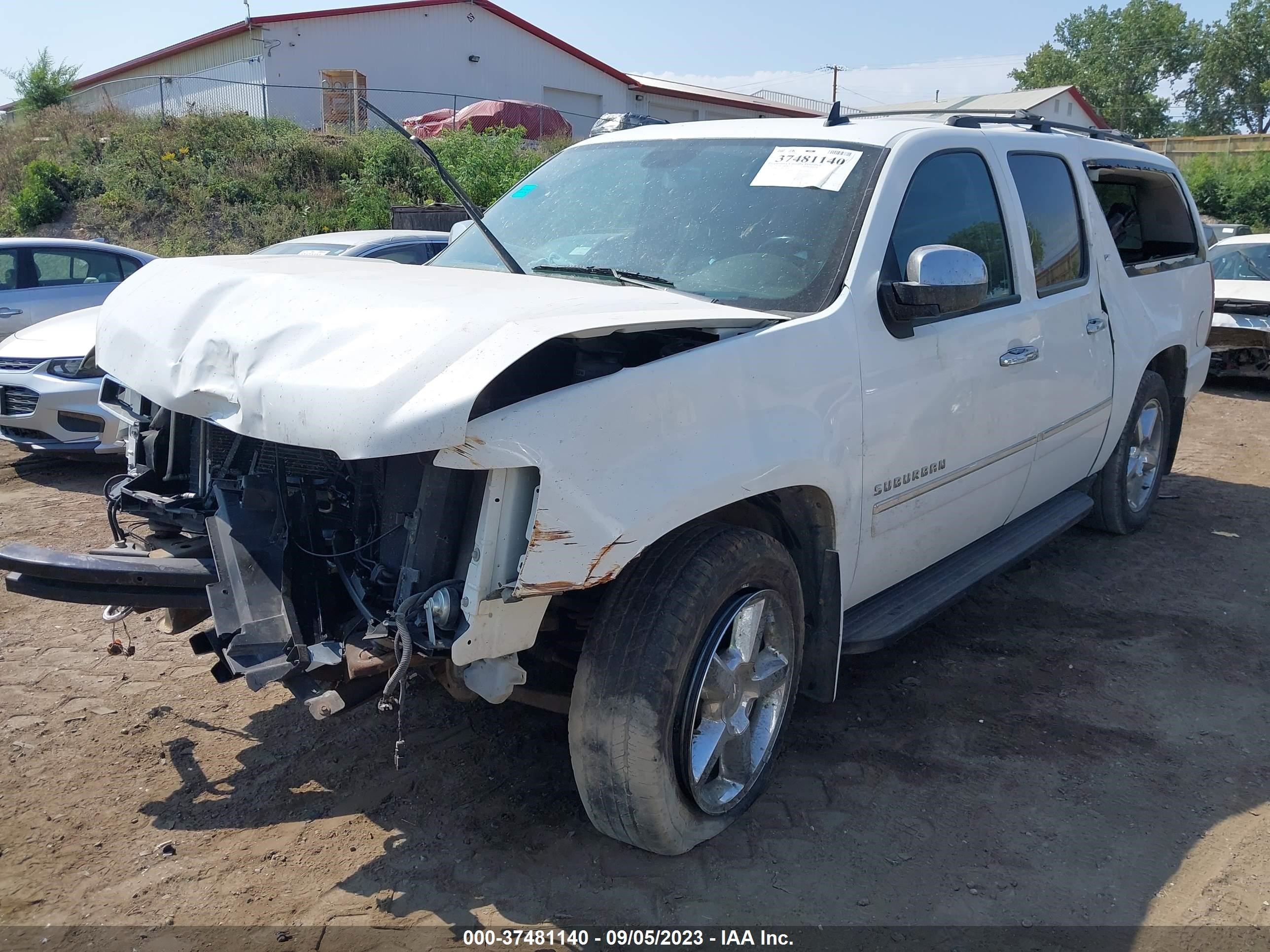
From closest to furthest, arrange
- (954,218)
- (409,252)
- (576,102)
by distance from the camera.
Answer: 1. (954,218)
2. (409,252)
3. (576,102)

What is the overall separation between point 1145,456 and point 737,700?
4038 mm

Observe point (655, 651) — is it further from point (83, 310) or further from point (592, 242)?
point (83, 310)

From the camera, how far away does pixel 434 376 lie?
7.37 ft

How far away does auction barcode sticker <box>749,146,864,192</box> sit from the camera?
3482 millimetres

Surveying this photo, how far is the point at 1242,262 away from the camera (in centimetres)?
1150

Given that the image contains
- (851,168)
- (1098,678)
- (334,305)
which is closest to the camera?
(334,305)

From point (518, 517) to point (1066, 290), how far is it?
3112mm

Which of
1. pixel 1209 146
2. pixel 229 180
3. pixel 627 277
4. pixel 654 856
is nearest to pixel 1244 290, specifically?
pixel 627 277

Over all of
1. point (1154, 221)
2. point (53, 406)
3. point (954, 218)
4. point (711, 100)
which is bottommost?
point (53, 406)

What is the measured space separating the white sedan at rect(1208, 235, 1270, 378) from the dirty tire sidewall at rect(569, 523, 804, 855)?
31.8ft

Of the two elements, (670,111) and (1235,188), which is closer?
(1235,188)

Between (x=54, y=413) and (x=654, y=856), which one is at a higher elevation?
(x=54, y=413)

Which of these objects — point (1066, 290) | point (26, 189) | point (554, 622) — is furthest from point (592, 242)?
point (26, 189)

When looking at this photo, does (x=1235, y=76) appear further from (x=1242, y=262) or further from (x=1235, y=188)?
(x=1242, y=262)
